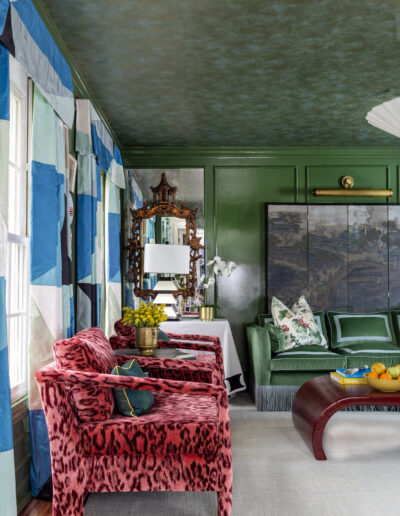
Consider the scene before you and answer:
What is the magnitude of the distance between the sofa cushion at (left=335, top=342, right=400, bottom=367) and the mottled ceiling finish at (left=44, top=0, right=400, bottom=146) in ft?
6.94

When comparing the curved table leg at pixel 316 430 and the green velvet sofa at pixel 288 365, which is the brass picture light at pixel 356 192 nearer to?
the green velvet sofa at pixel 288 365

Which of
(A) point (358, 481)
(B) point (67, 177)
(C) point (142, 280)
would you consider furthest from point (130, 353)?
(C) point (142, 280)

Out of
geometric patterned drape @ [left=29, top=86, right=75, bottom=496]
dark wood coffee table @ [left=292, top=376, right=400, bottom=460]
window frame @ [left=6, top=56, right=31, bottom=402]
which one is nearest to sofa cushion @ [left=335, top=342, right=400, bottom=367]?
dark wood coffee table @ [left=292, top=376, right=400, bottom=460]

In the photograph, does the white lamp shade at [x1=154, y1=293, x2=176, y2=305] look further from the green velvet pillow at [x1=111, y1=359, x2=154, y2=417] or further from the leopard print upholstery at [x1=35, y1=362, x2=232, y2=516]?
the leopard print upholstery at [x1=35, y1=362, x2=232, y2=516]

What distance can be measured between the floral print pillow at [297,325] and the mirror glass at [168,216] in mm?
906

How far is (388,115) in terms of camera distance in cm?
244

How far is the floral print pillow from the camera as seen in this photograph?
4.35m

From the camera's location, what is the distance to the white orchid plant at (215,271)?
4.92 metres

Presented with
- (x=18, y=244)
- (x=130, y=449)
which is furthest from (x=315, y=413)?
(x=18, y=244)

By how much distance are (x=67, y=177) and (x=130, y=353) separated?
1.24 meters

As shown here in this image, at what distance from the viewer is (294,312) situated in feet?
15.3

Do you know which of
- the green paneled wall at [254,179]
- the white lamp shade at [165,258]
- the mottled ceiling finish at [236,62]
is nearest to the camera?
the mottled ceiling finish at [236,62]

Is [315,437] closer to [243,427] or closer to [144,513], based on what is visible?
[243,427]

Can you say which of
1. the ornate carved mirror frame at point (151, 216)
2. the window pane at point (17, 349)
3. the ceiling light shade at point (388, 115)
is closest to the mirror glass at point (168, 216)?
the ornate carved mirror frame at point (151, 216)
